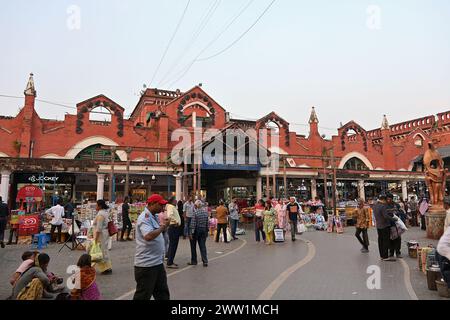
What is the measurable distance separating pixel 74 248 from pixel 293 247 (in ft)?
25.5

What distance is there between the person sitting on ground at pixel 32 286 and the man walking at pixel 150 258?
172 cm

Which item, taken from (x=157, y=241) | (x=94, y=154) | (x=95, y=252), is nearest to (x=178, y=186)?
(x=94, y=154)

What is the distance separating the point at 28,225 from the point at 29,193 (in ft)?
12.1

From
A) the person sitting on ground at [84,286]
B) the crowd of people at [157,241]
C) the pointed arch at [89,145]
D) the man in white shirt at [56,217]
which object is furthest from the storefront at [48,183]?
the person sitting on ground at [84,286]

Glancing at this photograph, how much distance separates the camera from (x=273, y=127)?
1196 inches

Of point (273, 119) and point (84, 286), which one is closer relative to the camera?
point (84, 286)

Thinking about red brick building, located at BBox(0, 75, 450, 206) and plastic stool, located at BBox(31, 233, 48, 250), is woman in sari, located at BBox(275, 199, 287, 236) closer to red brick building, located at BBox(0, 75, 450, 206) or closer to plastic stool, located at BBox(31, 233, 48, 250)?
red brick building, located at BBox(0, 75, 450, 206)

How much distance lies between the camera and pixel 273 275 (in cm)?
680

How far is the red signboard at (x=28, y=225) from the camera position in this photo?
499 inches

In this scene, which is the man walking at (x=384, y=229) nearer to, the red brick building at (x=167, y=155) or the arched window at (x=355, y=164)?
the red brick building at (x=167, y=155)

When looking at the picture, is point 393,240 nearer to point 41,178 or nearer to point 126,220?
point 126,220

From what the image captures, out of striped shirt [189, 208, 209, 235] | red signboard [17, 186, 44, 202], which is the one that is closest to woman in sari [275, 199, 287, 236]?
striped shirt [189, 208, 209, 235]
